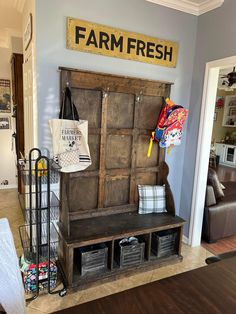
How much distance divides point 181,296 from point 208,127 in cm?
204

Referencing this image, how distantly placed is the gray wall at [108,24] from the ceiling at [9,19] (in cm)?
83

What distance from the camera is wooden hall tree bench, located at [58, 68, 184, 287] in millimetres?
2143

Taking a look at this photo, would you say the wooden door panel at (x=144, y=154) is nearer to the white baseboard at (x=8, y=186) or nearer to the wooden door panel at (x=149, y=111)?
the wooden door panel at (x=149, y=111)

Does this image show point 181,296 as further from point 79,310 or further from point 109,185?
point 109,185

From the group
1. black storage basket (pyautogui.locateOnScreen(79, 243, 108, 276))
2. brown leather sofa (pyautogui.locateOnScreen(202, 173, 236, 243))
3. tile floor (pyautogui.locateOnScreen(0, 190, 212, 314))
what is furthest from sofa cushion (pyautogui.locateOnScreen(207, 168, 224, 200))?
black storage basket (pyautogui.locateOnScreen(79, 243, 108, 276))

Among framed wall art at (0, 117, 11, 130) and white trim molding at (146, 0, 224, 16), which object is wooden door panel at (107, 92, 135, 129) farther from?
framed wall art at (0, 117, 11, 130)

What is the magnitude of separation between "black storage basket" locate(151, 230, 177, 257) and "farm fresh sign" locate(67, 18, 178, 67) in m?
1.82

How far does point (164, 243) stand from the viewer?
2463 millimetres

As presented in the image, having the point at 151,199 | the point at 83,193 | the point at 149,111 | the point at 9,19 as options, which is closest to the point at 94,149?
the point at 83,193

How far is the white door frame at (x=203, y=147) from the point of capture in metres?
2.54

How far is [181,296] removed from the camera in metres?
0.99

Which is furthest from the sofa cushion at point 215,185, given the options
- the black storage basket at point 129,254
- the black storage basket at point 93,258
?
the black storage basket at point 93,258

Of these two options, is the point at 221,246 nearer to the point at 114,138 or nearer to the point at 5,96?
the point at 114,138

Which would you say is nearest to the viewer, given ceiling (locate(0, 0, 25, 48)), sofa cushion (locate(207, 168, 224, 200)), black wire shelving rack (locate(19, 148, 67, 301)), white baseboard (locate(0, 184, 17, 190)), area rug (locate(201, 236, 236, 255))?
black wire shelving rack (locate(19, 148, 67, 301))
